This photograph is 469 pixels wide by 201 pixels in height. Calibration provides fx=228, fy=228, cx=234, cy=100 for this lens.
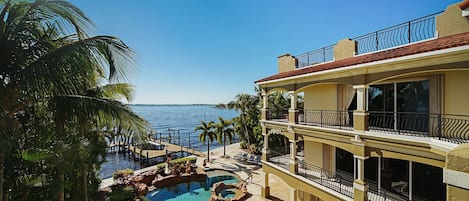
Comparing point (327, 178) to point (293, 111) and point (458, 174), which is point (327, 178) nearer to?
point (293, 111)

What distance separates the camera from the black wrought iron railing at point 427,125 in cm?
721

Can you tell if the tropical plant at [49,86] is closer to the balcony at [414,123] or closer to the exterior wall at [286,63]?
the balcony at [414,123]

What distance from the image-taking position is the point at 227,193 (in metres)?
19.8

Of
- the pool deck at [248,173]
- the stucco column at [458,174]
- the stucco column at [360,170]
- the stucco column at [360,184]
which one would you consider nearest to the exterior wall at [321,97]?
the stucco column at [360,170]

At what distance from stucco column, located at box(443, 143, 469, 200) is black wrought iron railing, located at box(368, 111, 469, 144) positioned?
6.65 metres

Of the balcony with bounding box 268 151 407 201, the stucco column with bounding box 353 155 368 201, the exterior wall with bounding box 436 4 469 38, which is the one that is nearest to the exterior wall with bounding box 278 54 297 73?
the balcony with bounding box 268 151 407 201

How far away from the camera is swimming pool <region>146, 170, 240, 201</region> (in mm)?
19688

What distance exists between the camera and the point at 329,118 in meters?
12.2

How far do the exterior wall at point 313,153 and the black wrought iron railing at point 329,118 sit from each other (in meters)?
1.38

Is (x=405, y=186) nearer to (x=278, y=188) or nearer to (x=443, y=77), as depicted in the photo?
(x=443, y=77)

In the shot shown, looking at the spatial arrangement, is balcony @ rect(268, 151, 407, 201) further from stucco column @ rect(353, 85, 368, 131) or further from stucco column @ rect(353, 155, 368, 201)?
stucco column @ rect(353, 85, 368, 131)

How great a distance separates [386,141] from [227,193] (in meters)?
14.4

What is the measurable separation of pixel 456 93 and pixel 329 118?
5.31m

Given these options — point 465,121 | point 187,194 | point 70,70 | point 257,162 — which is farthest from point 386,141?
point 257,162
